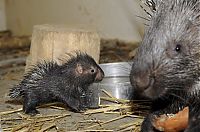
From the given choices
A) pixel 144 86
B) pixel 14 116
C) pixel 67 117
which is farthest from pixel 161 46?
pixel 14 116

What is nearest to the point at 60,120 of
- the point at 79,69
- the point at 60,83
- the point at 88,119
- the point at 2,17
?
the point at 88,119

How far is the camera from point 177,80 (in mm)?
2309

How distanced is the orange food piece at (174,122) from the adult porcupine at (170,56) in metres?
0.04

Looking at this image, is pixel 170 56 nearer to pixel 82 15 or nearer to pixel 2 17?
pixel 82 15

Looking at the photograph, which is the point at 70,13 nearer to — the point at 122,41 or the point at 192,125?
the point at 122,41

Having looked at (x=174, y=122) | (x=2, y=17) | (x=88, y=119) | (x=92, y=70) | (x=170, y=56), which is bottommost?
(x=88, y=119)

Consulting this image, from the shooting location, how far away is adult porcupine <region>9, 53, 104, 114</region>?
3096 millimetres

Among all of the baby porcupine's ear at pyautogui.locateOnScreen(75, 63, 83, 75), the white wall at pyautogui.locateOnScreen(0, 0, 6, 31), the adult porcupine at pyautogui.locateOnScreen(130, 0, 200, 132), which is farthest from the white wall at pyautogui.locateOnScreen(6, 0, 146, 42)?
the adult porcupine at pyautogui.locateOnScreen(130, 0, 200, 132)

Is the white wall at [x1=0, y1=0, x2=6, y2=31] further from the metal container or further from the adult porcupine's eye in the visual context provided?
the adult porcupine's eye

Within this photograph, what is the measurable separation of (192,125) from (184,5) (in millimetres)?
609

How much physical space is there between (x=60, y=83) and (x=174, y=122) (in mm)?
989

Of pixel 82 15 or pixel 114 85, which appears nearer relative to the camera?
pixel 114 85

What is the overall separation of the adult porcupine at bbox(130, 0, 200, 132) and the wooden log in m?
1.07

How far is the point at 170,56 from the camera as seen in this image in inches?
90.7
